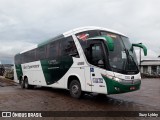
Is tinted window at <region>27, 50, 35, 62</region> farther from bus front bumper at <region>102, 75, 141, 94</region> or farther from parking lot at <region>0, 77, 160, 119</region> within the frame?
bus front bumper at <region>102, 75, 141, 94</region>

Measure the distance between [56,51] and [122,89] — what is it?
510 centimetres

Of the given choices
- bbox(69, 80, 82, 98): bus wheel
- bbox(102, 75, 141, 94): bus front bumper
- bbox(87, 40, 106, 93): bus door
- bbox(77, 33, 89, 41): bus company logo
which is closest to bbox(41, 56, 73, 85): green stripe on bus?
bbox(69, 80, 82, 98): bus wheel

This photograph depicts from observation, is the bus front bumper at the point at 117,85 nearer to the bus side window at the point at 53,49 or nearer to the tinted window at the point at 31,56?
the bus side window at the point at 53,49

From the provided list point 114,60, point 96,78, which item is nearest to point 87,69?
point 96,78

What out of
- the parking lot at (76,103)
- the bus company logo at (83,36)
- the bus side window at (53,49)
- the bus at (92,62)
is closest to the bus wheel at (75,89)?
the bus at (92,62)

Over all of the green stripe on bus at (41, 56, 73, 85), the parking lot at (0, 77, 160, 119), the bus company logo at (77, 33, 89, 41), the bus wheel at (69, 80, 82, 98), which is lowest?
the parking lot at (0, 77, 160, 119)

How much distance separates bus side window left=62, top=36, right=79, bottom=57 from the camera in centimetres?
1031

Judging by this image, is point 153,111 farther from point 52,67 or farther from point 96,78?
point 52,67

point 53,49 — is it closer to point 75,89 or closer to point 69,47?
point 69,47

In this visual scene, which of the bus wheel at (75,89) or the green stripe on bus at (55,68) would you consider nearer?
the bus wheel at (75,89)

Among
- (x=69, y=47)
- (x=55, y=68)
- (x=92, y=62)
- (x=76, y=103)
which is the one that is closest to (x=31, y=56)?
(x=55, y=68)

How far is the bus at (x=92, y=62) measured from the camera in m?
8.41

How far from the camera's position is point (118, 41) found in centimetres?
928

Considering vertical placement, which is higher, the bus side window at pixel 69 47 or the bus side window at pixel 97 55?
the bus side window at pixel 69 47
